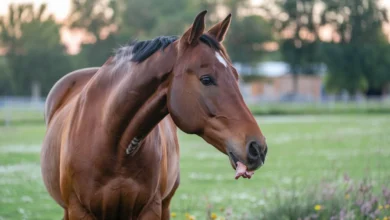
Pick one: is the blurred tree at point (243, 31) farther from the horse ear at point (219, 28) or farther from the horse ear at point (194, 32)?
the horse ear at point (194, 32)

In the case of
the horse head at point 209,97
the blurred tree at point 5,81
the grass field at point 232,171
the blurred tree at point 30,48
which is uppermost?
the horse head at point 209,97

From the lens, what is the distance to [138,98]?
3463 millimetres

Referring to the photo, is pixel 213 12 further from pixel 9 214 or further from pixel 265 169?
pixel 9 214

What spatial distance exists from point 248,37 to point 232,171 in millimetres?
45506

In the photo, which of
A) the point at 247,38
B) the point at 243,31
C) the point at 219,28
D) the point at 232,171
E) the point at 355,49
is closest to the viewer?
the point at 219,28

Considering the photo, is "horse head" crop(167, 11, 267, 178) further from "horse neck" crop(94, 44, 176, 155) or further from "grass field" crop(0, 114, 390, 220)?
"grass field" crop(0, 114, 390, 220)

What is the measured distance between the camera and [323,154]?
17.0m

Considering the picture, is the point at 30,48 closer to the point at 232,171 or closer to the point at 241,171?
the point at 232,171

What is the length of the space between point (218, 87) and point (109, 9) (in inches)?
2568

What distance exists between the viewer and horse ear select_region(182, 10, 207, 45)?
3.14 m

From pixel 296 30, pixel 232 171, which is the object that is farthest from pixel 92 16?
pixel 232 171

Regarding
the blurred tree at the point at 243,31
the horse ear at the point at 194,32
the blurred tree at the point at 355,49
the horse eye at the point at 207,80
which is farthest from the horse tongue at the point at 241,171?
the blurred tree at the point at 355,49

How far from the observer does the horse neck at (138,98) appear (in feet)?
11.0

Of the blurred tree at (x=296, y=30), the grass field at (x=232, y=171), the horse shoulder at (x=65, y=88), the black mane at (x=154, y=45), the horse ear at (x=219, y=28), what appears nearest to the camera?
the black mane at (x=154, y=45)
